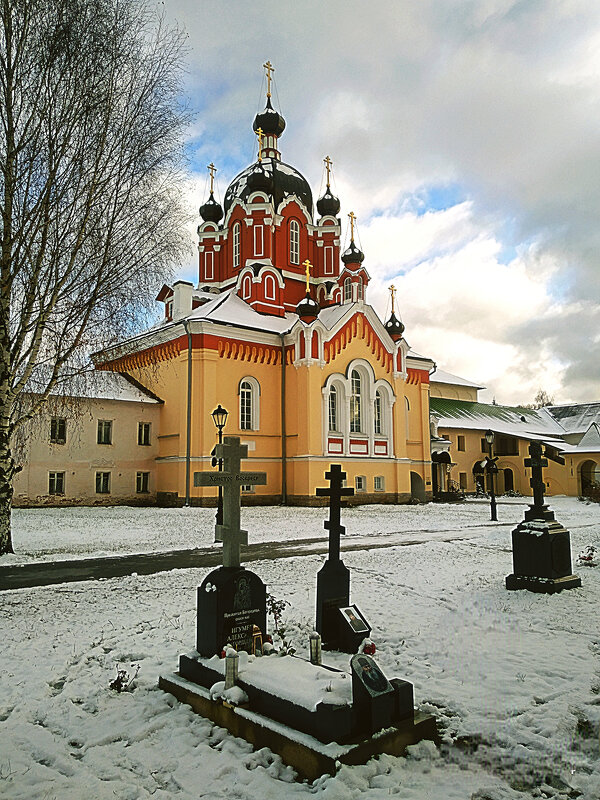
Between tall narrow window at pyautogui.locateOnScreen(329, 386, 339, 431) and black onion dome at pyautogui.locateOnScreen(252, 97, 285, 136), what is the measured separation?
16731mm

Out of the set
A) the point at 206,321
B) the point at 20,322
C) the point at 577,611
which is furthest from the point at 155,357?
the point at 577,611

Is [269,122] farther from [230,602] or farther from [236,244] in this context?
[230,602]

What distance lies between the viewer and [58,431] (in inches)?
1010

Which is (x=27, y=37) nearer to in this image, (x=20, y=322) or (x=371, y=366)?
(x=20, y=322)

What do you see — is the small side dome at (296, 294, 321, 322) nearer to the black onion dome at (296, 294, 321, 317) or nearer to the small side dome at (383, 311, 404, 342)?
the black onion dome at (296, 294, 321, 317)

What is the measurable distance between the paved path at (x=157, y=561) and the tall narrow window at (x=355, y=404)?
14009 mm

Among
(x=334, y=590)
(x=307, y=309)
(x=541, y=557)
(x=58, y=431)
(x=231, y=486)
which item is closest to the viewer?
(x=231, y=486)

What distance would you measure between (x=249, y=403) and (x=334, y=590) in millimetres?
21671

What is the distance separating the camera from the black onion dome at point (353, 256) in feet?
110

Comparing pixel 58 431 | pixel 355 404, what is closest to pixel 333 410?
pixel 355 404

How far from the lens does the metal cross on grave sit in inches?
223

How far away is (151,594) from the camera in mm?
8805

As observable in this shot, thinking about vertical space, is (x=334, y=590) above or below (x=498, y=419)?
below

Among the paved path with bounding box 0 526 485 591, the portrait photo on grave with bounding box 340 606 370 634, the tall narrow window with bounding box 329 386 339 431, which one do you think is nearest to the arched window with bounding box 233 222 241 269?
the tall narrow window with bounding box 329 386 339 431
